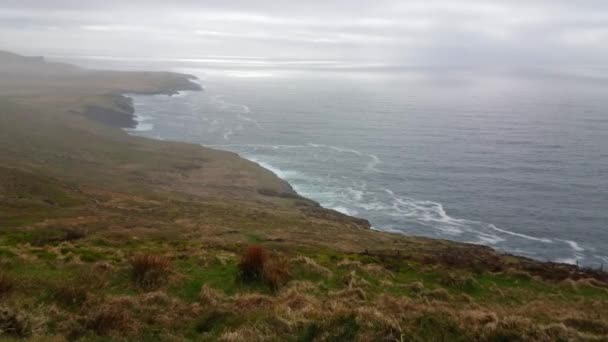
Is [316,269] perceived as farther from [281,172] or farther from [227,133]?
[227,133]

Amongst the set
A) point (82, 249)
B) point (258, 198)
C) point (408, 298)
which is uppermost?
point (408, 298)

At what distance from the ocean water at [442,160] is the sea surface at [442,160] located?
0.72ft

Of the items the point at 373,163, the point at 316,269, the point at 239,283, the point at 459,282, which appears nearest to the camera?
the point at 239,283

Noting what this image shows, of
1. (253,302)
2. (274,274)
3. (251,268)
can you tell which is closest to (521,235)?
(274,274)

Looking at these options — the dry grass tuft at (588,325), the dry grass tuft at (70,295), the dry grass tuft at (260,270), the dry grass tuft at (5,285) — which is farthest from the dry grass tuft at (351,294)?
the dry grass tuft at (5,285)

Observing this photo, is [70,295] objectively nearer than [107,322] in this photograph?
No

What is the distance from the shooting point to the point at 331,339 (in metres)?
12.9

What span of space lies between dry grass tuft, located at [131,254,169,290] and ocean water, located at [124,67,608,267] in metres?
44.3

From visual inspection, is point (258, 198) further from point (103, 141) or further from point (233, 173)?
point (103, 141)

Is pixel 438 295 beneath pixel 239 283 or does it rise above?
beneath

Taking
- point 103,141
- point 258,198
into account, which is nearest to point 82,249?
point 258,198

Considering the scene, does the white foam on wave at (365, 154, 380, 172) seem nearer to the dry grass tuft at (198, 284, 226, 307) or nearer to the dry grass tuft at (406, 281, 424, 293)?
the dry grass tuft at (406, 281, 424, 293)

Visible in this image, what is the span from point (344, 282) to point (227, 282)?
4723 millimetres

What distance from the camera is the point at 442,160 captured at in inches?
3733
